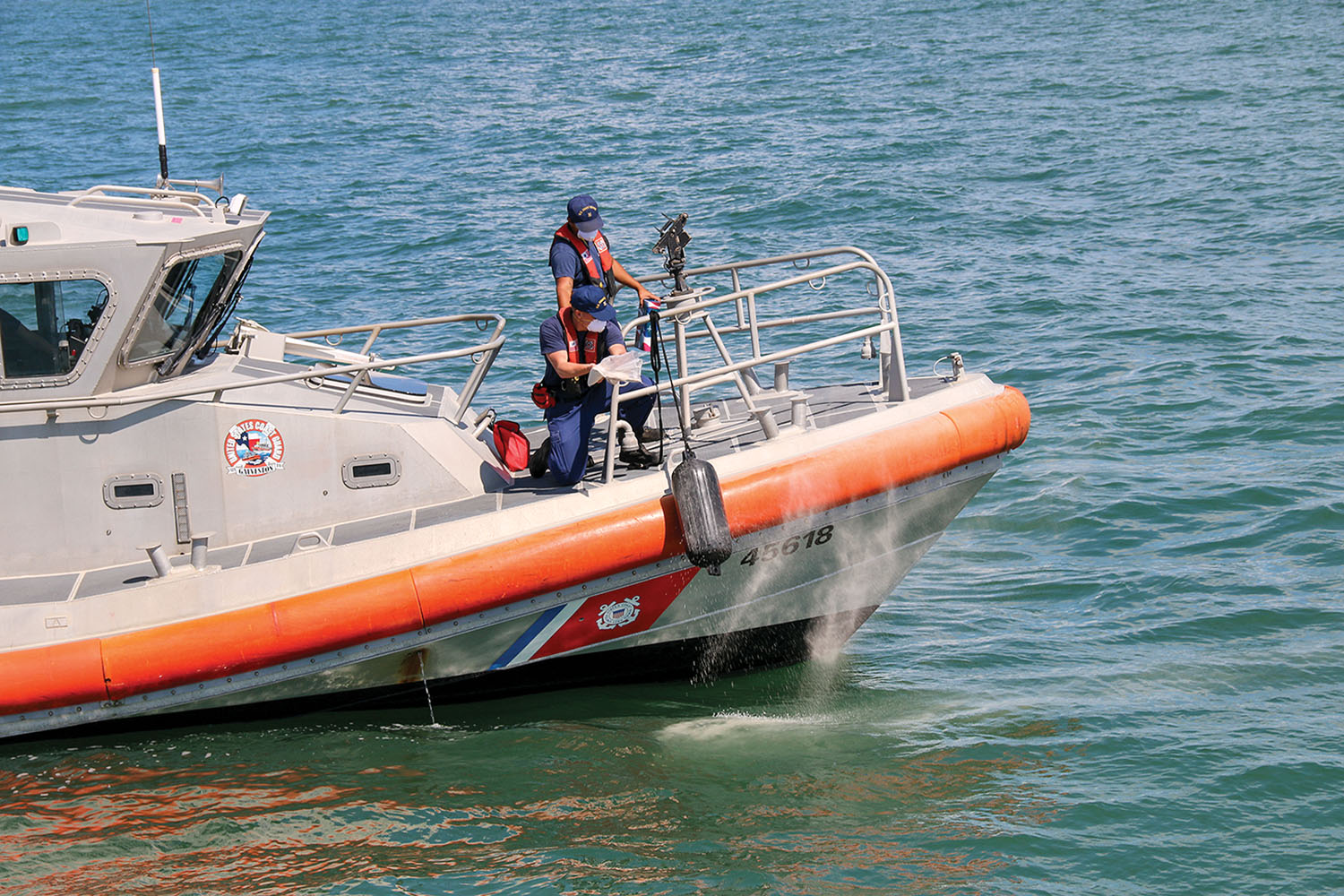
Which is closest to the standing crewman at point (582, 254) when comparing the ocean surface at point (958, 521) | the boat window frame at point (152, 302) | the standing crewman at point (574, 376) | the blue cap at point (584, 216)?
the blue cap at point (584, 216)

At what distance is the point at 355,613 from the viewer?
5938 mm

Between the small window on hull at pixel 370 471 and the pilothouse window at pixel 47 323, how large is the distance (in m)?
1.28

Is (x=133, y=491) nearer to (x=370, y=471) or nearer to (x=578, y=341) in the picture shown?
(x=370, y=471)

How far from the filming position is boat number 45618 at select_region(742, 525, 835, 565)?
6.29 metres

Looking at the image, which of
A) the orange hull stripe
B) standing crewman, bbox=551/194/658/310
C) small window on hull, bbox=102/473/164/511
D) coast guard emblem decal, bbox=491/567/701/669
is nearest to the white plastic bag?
standing crewman, bbox=551/194/658/310

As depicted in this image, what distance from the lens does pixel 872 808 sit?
5.79 meters

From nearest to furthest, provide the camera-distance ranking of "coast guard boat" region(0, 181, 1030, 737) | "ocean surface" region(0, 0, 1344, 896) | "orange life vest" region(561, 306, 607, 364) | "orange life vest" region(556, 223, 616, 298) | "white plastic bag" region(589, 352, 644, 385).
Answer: "ocean surface" region(0, 0, 1344, 896), "white plastic bag" region(589, 352, 644, 385), "coast guard boat" region(0, 181, 1030, 737), "orange life vest" region(561, 306, 607, 364), "orange life vest" region(556, 223, 616, 298)

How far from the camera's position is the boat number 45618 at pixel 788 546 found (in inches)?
247

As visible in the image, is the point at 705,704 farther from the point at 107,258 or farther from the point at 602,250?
the point at 107,258

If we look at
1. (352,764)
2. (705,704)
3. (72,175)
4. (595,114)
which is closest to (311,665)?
(352,764)

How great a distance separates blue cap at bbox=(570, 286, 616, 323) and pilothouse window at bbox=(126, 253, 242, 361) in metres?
1.73

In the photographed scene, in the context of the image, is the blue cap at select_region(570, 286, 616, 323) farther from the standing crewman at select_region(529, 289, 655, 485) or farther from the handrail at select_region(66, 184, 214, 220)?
the handrail at select_region(66, 184, 214, 220)

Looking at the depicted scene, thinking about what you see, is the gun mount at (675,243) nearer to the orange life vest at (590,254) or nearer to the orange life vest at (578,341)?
the orange life vest at (590,254)

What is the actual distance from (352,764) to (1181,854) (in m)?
3.55
